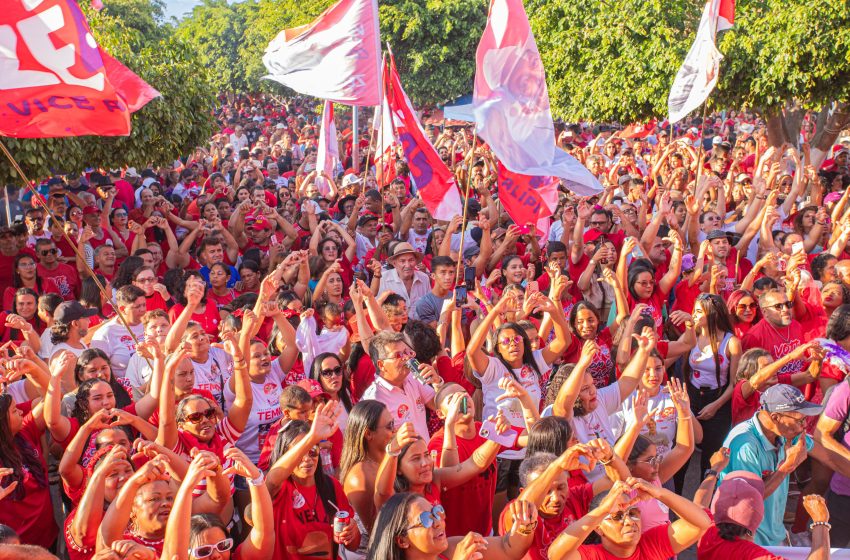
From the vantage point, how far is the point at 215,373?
6.46 metres

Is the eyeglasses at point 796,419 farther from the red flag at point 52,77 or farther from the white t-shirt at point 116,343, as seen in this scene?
the red flag at point 52,77

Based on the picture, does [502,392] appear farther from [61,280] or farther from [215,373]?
[61,280]

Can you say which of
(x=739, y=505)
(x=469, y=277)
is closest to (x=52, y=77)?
(x=469, y=277)

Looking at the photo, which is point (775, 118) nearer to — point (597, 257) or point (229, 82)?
point (597, 257)

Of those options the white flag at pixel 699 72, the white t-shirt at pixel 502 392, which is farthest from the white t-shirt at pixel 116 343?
the white flag at pixel 699 72

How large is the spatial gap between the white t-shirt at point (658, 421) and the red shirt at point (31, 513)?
11.0 ft

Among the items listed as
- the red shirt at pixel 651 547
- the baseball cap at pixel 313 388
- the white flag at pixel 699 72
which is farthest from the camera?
the white flag at pixel 699 72

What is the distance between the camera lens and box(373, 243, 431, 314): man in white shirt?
28.6 ft

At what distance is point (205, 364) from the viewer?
645 centimetres

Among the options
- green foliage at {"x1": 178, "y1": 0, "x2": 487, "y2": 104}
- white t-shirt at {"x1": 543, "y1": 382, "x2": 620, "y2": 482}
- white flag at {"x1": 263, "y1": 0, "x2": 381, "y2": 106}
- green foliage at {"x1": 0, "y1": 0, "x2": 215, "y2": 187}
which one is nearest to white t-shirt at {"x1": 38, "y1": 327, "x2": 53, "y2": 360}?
green foliage at {"x1": 0, "y1": 0, "x2": 215, "y2": 187}

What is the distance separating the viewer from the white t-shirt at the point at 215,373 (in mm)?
6316

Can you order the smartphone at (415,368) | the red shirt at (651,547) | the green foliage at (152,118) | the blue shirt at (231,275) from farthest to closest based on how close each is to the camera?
the green foliage at (152,118) < the blue shirt at (231,275) < the smartphone at (415,368) < the red shirt at (651,547)

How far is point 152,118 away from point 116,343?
14.3 feet

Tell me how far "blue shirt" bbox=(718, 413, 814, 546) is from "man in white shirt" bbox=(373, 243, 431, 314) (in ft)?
12.5
